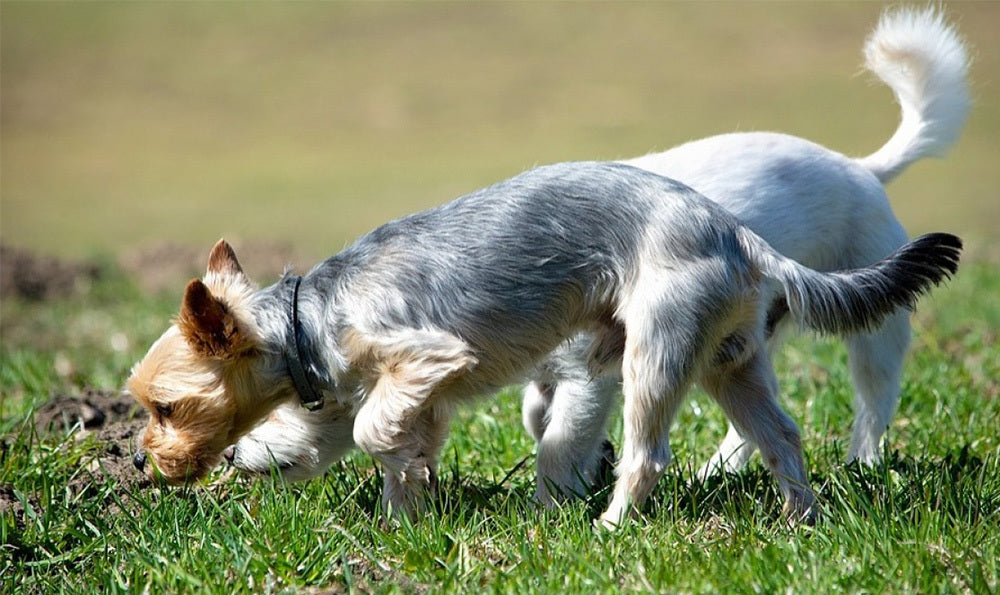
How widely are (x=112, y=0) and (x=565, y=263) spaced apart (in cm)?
3626

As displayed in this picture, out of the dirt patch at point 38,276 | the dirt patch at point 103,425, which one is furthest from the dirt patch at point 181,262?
the dirt patch at point 103,425

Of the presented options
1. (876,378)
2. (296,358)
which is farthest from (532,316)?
(876,378)

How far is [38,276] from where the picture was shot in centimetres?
1269

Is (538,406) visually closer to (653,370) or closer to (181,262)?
(653,370)

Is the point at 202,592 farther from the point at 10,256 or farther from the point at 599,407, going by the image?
the point at 10,256

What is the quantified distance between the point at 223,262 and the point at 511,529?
1724mm

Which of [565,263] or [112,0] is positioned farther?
[112,0]

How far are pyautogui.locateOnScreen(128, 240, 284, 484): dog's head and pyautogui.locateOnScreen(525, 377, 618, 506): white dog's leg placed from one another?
3.90 ft

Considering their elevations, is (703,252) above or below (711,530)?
above

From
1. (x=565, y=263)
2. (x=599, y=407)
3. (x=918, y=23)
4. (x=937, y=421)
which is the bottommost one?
(x=937, y=421)

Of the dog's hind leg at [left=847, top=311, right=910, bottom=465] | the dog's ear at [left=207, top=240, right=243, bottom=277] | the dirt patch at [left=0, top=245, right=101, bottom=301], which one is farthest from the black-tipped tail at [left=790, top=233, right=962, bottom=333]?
the dirt patch at [left=0, top=245, right=101, bottom=301]

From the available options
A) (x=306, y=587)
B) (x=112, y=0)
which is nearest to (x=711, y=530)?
(x=306, y=587)

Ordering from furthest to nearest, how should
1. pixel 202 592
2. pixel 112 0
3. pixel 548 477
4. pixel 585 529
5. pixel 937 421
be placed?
pixel 112 0 → pixel 937 421 → pixel 548 477 → pixel 585 529 → pixel 202 592

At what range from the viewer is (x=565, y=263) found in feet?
14.3
